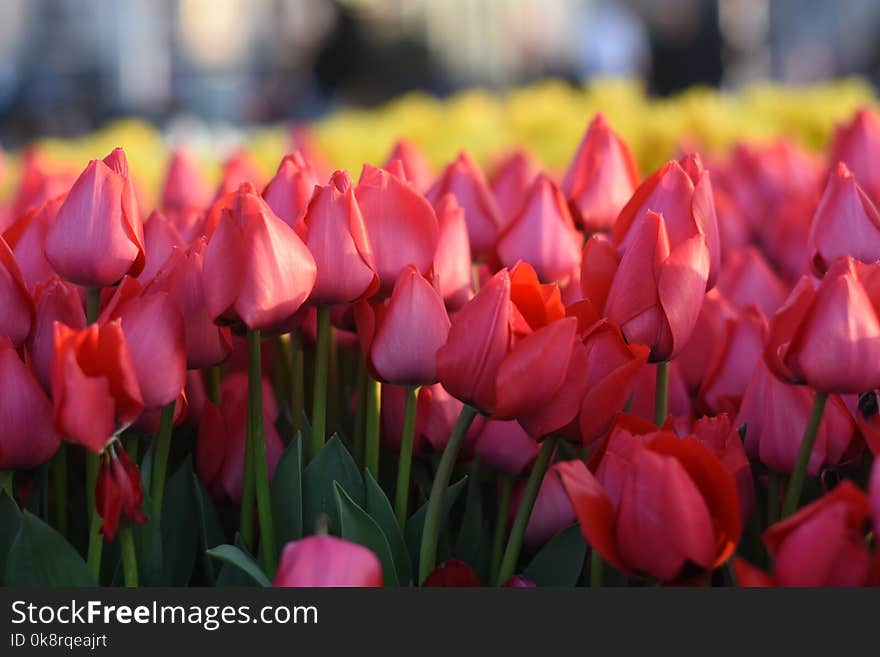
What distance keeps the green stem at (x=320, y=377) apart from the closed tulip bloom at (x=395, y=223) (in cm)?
5

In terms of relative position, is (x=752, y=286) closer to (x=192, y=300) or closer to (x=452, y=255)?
(x=452, y=255)

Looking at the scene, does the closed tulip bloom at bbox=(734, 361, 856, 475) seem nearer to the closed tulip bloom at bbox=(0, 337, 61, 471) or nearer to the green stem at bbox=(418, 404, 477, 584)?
the green stem at bbox=(418, 404, 477, 584)

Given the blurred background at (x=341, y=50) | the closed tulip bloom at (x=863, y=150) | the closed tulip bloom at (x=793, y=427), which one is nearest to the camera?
the closed tulip bloom at (x=793, y=427)

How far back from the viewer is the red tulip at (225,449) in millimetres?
972

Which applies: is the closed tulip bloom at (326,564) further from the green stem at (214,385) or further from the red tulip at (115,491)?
the green stem at (214,385)

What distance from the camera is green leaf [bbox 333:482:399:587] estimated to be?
0.82 m

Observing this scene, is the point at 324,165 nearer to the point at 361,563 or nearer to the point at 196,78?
the point at 361,563

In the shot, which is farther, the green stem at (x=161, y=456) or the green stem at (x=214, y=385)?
the green stem at (x=214, y=385)

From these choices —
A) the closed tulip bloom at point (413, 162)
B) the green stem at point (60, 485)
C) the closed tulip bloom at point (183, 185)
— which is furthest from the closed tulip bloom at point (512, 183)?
the green stem at point (60, 485)

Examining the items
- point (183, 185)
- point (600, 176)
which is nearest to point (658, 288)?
point (600, 176)

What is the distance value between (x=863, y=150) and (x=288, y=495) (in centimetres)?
116

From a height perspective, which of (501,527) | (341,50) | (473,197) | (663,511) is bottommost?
(501,527)

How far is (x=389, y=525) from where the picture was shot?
2.88 ft

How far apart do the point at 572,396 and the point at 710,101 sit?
3.43m
